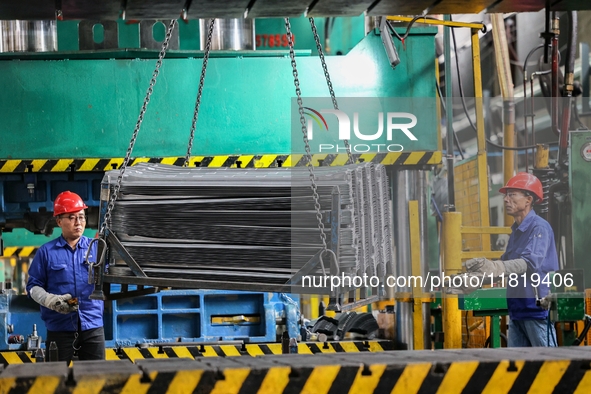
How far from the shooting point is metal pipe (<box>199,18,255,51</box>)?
697cm

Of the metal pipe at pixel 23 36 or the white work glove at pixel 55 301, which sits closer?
the white work glove at pixel 55 301

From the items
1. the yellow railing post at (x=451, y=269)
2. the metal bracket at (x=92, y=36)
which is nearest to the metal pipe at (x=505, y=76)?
the yellow railing post at (x=451, y=269)

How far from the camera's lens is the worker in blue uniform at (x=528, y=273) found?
6.35 m

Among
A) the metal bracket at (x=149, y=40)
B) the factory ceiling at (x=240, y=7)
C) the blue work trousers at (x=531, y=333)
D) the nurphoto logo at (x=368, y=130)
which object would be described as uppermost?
the metal bracket at (x=149, y=40)

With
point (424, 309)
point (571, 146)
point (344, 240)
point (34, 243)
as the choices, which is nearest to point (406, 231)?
point (424, 309)

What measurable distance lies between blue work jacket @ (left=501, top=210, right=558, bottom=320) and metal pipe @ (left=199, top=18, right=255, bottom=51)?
246 cm

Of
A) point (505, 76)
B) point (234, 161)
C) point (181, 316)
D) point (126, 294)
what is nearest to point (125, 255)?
point (126, 294)

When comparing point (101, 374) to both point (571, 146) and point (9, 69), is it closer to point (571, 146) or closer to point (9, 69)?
point (9, 69)

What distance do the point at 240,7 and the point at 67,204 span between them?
2691 millimetres

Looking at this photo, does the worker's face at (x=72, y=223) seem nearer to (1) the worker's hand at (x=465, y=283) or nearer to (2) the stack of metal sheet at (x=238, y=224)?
(2) the stack of metal sheet at (x=238, y=224)

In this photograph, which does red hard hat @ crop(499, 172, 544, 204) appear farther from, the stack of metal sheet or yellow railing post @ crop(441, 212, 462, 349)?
the stack of metal sheet

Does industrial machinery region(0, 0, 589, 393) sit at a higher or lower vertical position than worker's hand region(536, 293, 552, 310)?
higher

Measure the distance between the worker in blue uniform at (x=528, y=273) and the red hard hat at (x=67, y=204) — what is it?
2.91 meters

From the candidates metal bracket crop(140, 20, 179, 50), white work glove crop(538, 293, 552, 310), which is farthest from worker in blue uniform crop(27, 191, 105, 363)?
white work glove crop(538, 293, 552, 310)
